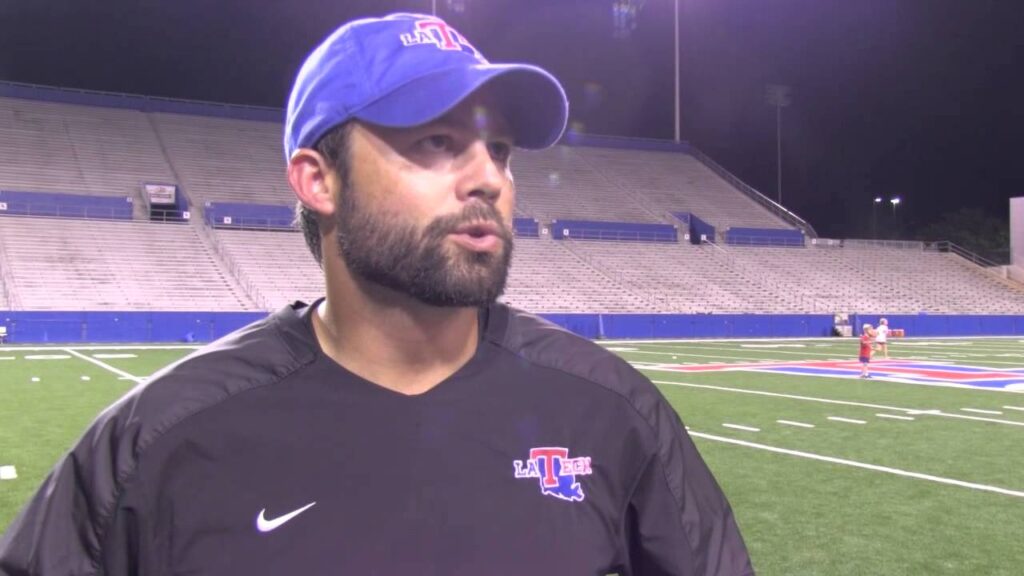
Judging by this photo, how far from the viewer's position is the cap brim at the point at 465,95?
1418 mm

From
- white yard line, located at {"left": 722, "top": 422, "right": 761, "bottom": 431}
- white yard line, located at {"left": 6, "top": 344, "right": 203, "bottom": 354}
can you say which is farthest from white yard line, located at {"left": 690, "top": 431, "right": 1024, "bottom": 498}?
white yard line, located at {"left": 6, "top": 344, "right": 203, "bottom": 354}

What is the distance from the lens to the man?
1.39 metres

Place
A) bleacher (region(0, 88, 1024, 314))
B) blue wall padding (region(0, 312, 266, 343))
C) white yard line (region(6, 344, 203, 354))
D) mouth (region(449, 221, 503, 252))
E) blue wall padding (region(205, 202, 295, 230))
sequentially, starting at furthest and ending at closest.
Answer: blue wall padding (region(205, 202, 295, 230)) → bleacher (region(0, 88, 1024, 314)) → blue wall padding (region(0, 312, 266, 343)) → white yard line (region(6, 344, 203, 354)) → mouth (region(449, 221, 503, 252))

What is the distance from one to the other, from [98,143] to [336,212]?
133 feet

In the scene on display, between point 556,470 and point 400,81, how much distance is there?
0.71 metres

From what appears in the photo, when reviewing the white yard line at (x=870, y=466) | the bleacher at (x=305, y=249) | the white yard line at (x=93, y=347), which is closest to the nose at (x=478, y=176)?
the white yard line at (x=870, y=466)

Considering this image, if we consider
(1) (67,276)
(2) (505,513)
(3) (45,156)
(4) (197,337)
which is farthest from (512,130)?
(3) (45,156)

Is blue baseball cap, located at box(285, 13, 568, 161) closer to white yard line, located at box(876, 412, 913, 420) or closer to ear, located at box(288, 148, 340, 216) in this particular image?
ear, located at box(288, 148, 340, 216)

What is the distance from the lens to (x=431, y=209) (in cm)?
148

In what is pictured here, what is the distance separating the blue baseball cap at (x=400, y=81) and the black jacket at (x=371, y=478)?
0.41 meters

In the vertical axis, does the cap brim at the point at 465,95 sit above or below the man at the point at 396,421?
above

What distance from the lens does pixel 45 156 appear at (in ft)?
117

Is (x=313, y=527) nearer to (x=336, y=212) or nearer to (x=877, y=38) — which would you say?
(x=336, y=212)

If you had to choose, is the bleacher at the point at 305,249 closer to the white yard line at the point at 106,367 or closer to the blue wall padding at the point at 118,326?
the blue wall padding at the point at 118,326
